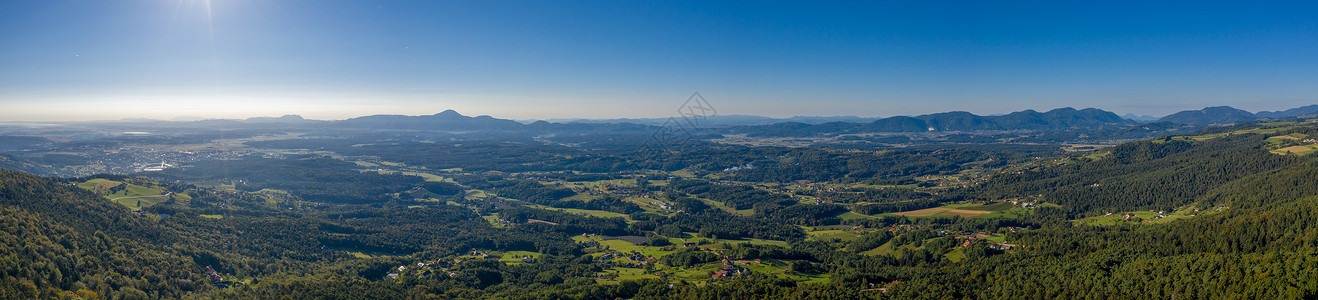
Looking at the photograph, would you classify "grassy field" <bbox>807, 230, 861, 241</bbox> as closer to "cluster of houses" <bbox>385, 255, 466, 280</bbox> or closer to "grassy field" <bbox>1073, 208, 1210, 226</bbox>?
"grassy field" <bbox>1073, 208, 1210, 226</bbox>

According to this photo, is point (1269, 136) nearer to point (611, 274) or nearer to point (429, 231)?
point (611, 274)

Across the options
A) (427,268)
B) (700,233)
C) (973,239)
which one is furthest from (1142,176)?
(427,268)

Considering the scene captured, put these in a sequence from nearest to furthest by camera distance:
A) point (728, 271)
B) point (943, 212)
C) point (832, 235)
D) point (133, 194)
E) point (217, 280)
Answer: point (217, 280)
point (728, 271)
point (832, 235)
point (943, 212)
point (133, 194)

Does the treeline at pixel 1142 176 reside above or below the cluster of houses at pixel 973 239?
above

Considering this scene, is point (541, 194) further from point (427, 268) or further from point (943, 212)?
point (943, 212)

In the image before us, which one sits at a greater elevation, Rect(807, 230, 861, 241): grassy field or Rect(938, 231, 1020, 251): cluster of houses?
Rect(938, 231, 1020, 251): cluster of houses

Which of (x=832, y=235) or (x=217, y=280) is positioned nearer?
(x=217, y=280)

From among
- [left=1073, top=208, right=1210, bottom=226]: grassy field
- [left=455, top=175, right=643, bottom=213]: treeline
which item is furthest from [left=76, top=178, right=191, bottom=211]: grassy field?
[left=1073, top=208, right=1210, bottom=226]: grassy field

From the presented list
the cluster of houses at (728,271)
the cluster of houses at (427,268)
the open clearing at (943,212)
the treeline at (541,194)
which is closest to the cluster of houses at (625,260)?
the cluster of houses at (728,271)

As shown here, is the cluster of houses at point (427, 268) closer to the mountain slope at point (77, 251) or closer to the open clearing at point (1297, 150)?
the mountain slope at point (77, 251)
